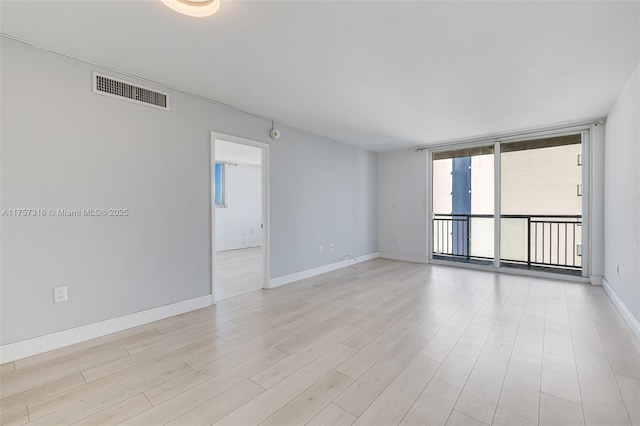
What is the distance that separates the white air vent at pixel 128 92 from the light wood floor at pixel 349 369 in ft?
7.35

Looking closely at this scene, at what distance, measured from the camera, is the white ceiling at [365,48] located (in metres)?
1.77

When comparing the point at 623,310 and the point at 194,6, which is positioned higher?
the point at 194,6

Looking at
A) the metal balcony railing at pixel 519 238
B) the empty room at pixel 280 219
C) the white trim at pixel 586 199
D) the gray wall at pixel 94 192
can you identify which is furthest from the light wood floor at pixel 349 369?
the metal balcony railing at pixel 519 238

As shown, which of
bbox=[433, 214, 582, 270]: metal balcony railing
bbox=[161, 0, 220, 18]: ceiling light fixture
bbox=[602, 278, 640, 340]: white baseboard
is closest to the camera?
bbox=[161, 0, 220, 18]: ceiling light fixture

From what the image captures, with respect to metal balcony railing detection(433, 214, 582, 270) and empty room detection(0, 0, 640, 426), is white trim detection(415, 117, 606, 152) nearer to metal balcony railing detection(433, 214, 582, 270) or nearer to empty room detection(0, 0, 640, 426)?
empty room detection(0, 0, 640, 426)

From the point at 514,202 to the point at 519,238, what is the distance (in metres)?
0.69

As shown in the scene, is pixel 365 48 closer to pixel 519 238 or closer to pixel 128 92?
pixel 128 92

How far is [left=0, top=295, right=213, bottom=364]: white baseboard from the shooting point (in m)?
2.09

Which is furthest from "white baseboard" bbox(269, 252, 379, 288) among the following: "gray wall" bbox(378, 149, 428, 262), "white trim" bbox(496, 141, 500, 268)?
"white trim" bbox(496, 141, 500, 268)

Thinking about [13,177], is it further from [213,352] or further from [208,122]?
[213,352]

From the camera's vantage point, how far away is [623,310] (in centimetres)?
289

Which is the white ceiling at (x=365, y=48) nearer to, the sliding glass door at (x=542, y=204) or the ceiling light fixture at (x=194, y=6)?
the ceiling light fixture at (x=194, y=6)

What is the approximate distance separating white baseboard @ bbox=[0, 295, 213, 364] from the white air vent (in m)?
2.11

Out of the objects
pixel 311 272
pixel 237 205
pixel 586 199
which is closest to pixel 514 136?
pixel 586 199
